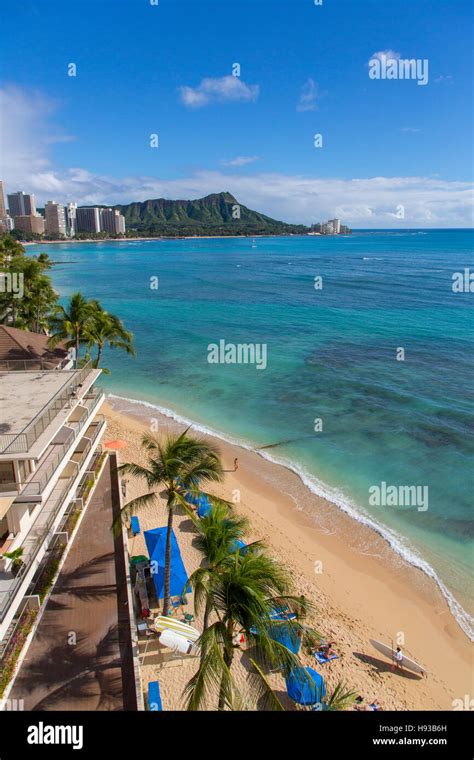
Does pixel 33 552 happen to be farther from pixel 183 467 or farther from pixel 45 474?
pixel 183 467

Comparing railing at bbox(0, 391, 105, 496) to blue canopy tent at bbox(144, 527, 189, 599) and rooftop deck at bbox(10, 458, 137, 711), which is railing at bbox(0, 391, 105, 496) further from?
blue canopy tent at bbox(144, 527, 189, 599)

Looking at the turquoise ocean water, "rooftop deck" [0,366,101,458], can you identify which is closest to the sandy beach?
the turquoise ocean water

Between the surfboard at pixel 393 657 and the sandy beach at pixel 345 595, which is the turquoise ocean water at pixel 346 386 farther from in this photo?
the surfboard at pixel 393 657

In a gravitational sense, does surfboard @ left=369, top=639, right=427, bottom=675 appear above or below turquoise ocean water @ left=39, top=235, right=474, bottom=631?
below

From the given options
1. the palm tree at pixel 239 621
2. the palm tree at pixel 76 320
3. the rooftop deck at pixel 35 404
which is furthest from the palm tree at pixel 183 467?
the palm tree at pixel 76 320
